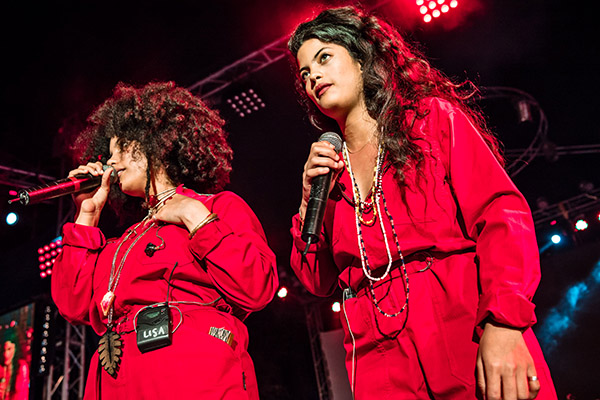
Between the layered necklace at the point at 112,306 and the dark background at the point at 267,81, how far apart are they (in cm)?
364

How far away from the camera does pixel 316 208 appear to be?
1.51 meters

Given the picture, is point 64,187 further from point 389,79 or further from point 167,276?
point 389,79

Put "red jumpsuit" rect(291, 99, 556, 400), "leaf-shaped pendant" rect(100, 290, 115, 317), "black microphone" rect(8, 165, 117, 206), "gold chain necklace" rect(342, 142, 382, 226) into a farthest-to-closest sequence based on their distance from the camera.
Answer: "black microphone" rect(8, 165, 117, 206) < "leaf-shaped pendant" rect(100, 290, 115, 317) < "gold chain necklace" rect(342, 142, 382, 226) < "red jumpsuit" rect(291, 99, 556, 400)

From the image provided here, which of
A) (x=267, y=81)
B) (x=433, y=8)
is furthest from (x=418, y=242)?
(x=267, y=81)

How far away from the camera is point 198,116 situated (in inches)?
105

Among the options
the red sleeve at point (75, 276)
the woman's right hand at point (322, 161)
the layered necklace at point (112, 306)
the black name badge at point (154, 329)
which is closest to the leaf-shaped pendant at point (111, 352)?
the layered necklace at point (112, 306)

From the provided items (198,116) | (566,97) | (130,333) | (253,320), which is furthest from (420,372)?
(253,320)

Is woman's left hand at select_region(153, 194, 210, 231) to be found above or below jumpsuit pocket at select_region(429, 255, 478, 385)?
above

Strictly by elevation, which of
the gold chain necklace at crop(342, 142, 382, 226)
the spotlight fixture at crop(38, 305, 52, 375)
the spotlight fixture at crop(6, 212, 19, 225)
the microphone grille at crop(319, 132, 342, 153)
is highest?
the spotlight fixture at crop(6, 212, 19, 225)

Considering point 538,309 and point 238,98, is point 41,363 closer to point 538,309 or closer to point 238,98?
point 238,98

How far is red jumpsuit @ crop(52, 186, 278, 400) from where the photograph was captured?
1.67 m

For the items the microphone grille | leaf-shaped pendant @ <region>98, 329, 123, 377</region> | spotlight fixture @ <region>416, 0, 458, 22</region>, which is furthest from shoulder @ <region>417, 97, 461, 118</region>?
spotlight fixture @ <region>416, 0, 458, 22</region>

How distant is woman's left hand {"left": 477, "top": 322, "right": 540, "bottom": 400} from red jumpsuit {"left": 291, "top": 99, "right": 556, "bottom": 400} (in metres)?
0.04

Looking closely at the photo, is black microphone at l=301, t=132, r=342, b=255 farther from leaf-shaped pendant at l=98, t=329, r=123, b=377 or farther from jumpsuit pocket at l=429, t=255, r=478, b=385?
leaf-shaped pendant at l=98, t=329, r=123, b=377
